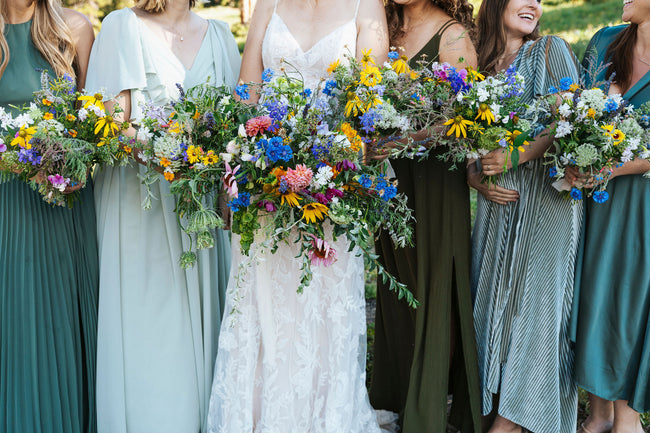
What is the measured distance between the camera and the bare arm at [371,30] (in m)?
3.21

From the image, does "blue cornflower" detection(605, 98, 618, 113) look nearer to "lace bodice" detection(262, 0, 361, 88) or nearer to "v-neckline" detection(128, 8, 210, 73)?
"lace bodice" detection(262, 0, 361, 88)

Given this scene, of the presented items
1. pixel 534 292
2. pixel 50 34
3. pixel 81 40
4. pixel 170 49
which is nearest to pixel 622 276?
pixel 534 292

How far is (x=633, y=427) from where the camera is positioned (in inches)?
135

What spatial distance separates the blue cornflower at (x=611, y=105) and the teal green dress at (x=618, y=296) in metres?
0.41

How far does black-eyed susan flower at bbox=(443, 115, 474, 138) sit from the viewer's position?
2852 mm

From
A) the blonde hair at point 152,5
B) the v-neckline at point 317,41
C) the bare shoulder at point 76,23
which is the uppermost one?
the blonde hair at point 152,5

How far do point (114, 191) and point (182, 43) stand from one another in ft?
2.95

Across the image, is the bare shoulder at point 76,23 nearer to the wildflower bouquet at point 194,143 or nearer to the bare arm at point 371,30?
the wildflower bouquet at point 194,143

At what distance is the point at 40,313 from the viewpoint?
3242 mm

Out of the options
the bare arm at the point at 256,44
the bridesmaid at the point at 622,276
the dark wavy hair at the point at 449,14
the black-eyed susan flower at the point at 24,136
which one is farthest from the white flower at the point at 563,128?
the black-eyed susan flower at the point at 24,136

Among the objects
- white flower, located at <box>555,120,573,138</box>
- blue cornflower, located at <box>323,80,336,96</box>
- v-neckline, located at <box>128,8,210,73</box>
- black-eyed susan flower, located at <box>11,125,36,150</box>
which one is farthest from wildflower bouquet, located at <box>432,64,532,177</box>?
black-eyed susan flower, located at <box>11,125,36,150</box>

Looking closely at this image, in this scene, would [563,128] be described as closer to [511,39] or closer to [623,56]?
[623,56]

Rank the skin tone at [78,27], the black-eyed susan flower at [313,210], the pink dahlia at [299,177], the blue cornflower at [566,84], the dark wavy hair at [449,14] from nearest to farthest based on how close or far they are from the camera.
→ the pink dahlia at [299,177]
the black-eyed susan flower at [313,210]
the blue cornflower at [566,84]
the skin tone at [78,27]
the dark wavy hair at [449,14]

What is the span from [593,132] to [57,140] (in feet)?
8.25
